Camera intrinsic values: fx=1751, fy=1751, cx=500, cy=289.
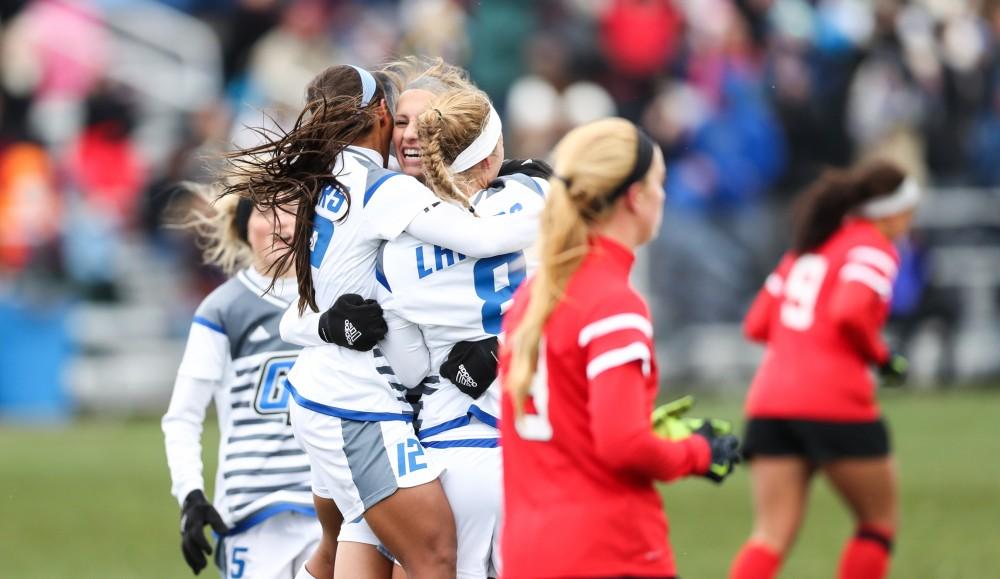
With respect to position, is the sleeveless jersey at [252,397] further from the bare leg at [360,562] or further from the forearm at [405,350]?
the forearm at [405,350]

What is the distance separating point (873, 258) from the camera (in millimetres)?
7254

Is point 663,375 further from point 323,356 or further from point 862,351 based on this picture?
point 323,356

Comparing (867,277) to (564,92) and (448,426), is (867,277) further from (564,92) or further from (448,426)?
(564,92)

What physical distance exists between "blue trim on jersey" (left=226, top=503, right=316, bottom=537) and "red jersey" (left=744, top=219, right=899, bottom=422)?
209 cm

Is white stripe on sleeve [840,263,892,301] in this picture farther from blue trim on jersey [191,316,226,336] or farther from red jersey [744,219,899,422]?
blue trim on jersey [191,316,226,336]

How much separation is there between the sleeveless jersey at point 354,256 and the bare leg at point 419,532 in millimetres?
262

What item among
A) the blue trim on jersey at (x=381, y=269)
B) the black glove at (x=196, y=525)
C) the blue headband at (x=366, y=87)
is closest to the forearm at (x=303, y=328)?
the blue trim on jersey at (x=381, y=269)

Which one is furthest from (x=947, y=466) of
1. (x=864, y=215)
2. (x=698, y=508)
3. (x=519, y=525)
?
(x=519, y=525)

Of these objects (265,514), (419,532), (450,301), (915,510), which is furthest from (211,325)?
(915,510)

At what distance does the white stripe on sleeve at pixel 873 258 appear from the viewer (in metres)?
7.25

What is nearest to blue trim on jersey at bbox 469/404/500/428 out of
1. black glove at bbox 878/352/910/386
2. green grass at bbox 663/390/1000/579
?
black glove at bbox 878/352/910/386

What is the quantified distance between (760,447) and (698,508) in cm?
472

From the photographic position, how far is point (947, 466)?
13.3 metres

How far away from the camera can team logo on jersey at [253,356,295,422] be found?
6.48m
